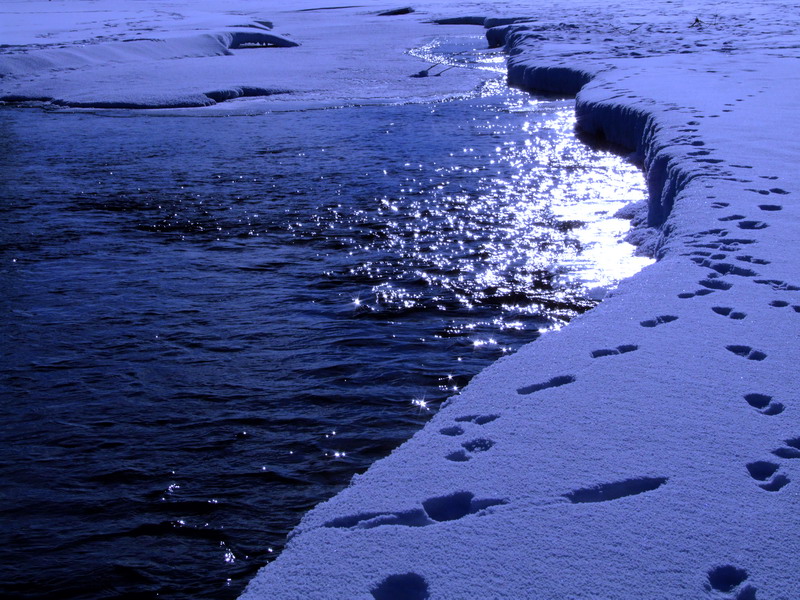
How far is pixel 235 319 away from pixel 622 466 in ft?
10.5

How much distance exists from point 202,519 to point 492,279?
10.2ft

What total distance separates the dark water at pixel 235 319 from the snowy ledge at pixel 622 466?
79 cm

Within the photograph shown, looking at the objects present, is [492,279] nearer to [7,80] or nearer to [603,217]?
[603,217]

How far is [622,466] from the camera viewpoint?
2.56 meters

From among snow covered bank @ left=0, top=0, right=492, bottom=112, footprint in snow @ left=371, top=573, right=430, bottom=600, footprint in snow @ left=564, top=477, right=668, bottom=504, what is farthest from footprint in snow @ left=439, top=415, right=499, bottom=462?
snow covered bank @ left=0, top=0, right=492, bottom=112

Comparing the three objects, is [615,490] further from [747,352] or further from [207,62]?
[207,62]

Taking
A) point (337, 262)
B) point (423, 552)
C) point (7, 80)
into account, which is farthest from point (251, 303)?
point (7, 80)

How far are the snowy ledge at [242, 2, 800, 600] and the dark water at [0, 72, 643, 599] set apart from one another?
0.79 metres

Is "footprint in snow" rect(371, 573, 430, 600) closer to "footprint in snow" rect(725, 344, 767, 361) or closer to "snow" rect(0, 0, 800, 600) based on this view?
"snow" rect(0, 0, 800, 600)

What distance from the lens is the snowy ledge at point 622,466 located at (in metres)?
2.12

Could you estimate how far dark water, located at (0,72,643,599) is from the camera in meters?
3.31

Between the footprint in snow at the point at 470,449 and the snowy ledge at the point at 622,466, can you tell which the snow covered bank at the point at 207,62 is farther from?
the footprint in snow at the point at 470,449

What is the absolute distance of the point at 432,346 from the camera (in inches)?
191

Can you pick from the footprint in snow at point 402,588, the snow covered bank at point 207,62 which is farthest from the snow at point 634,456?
the snow covered bank at point 207,62
